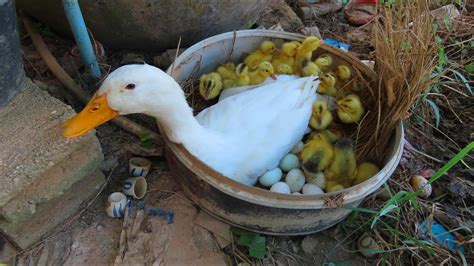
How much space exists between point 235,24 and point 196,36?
194 mm

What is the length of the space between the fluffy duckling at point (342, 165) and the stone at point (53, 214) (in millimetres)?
857

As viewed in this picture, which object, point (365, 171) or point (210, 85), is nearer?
point (365, 171)

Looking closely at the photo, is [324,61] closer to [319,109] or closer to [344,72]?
[344,72]

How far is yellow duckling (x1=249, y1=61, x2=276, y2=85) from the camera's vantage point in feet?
5.94

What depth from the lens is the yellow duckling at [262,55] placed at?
1900 millimetres

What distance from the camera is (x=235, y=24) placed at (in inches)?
80.4

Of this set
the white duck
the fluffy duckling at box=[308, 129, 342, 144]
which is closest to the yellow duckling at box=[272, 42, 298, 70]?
the white duck

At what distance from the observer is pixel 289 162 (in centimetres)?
166

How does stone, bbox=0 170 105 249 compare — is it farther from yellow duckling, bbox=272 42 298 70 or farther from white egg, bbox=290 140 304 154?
yellow duckling, bbox=272 42 298 70

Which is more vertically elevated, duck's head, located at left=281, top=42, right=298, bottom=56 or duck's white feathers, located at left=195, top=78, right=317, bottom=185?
duck's head, located at left=281, top=42, right=298, bottom=56

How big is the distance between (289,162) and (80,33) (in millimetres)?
906

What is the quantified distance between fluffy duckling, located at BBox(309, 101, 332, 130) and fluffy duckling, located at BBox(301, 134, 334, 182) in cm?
9

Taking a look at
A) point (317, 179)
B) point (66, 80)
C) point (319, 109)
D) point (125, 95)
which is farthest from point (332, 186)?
point (66, 80)

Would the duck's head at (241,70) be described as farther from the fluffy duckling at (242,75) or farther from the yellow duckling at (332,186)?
the yellow duckling at (332,186)
